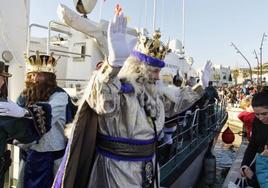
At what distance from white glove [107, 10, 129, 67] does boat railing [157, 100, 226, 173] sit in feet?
8.08

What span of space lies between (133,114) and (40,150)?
42.8 inches

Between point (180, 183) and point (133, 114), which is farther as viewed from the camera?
point (180, 183)

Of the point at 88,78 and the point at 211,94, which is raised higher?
the point at 88,78

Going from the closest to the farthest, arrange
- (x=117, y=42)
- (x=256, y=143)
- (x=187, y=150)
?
(x=117, y=42) → (x=256, y=143) → (x=187, y=150)

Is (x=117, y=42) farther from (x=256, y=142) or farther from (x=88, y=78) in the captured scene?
(x=88, y=78)

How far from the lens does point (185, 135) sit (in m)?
7.16

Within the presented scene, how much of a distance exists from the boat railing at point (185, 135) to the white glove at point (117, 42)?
2463 millimetres

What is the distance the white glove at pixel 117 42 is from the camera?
6.33ft

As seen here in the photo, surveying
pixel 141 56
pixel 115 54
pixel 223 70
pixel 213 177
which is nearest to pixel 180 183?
pixel 213 177

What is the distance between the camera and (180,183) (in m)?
5.57

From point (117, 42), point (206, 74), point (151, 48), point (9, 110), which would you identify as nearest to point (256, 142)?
point (206, 74)

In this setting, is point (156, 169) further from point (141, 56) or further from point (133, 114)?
point (141, 56)

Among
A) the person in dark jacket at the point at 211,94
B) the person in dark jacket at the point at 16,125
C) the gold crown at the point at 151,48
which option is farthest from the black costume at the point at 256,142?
the person in dark jacket at the point at 211,94

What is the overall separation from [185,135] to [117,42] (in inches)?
217
